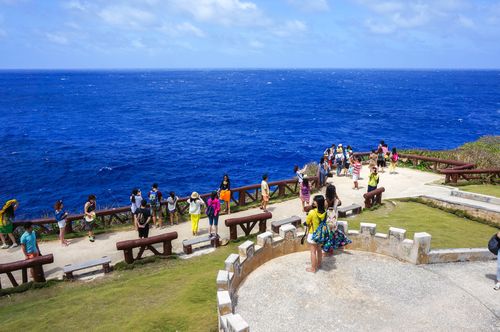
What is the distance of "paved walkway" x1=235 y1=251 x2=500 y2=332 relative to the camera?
820 centimetres

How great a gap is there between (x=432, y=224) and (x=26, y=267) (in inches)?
574

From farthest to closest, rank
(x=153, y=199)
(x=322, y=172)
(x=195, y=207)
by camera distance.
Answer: (x=322, y=172)
(x=153, y=199)
(x=195, y=207)

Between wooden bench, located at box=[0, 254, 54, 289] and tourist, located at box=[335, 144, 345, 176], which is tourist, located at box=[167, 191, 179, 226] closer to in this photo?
wooden bench, located at box=[0, 254, 54, 289]

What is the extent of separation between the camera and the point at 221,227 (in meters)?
16.4

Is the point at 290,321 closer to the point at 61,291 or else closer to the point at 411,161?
the point at 61,291

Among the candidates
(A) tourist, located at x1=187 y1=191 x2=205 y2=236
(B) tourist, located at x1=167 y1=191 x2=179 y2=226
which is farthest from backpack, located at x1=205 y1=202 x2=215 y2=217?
(B) tourist, located at x1=167 y1=191 x2=179 y2=226

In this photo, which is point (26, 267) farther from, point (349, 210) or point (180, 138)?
point (180, 138)

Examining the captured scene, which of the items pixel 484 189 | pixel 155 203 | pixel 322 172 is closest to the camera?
pixel 155 203

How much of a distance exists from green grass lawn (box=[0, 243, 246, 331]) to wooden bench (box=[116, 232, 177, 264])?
60 centimetres

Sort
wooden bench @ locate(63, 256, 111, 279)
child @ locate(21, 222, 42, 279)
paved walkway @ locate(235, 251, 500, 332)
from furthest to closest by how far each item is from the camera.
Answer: child @ locate(21, 222, 42, 279) → wooden bench @ locate(63, 256, 111, 279) → paved walkway @ locate(235, 251, 500, 332)

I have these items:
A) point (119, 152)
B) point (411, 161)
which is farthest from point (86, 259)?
point (119, 152)

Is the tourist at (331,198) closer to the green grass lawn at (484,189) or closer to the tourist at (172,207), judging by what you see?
the tourist at (172,207)

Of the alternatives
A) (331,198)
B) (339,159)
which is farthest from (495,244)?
(339,159)

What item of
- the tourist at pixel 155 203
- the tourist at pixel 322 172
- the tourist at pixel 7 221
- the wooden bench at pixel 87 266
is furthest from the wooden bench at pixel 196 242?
the tourist at pixel 322 172
